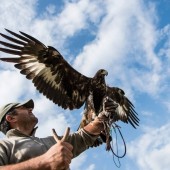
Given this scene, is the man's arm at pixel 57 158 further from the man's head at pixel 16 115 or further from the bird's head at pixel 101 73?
the bird's head at pixel 101 73

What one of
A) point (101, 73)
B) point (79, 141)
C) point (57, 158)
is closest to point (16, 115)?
point (79, 141)

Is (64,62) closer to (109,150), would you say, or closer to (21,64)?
(21,64)

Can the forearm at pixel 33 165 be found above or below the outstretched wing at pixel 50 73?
below

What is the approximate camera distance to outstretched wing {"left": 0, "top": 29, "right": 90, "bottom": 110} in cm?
766

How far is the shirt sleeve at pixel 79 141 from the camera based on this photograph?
4352 mm

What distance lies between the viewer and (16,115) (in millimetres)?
4383

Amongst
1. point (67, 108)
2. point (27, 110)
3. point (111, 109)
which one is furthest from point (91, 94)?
point (27, 110)

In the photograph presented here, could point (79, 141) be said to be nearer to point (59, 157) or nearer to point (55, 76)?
point (59, 157)

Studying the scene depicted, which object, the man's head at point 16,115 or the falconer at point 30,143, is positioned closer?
the falconer at point 30,143

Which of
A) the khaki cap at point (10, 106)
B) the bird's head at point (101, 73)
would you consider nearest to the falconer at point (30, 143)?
the khaki cap at point (10, 106)

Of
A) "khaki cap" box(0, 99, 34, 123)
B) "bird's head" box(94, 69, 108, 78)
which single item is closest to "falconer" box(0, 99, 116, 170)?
"khaki cap" box(0, 99, 34, 123)

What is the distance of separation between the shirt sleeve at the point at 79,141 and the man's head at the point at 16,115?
1.36 feet

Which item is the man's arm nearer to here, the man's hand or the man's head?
the man's hand

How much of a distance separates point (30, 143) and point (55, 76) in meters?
4.26
